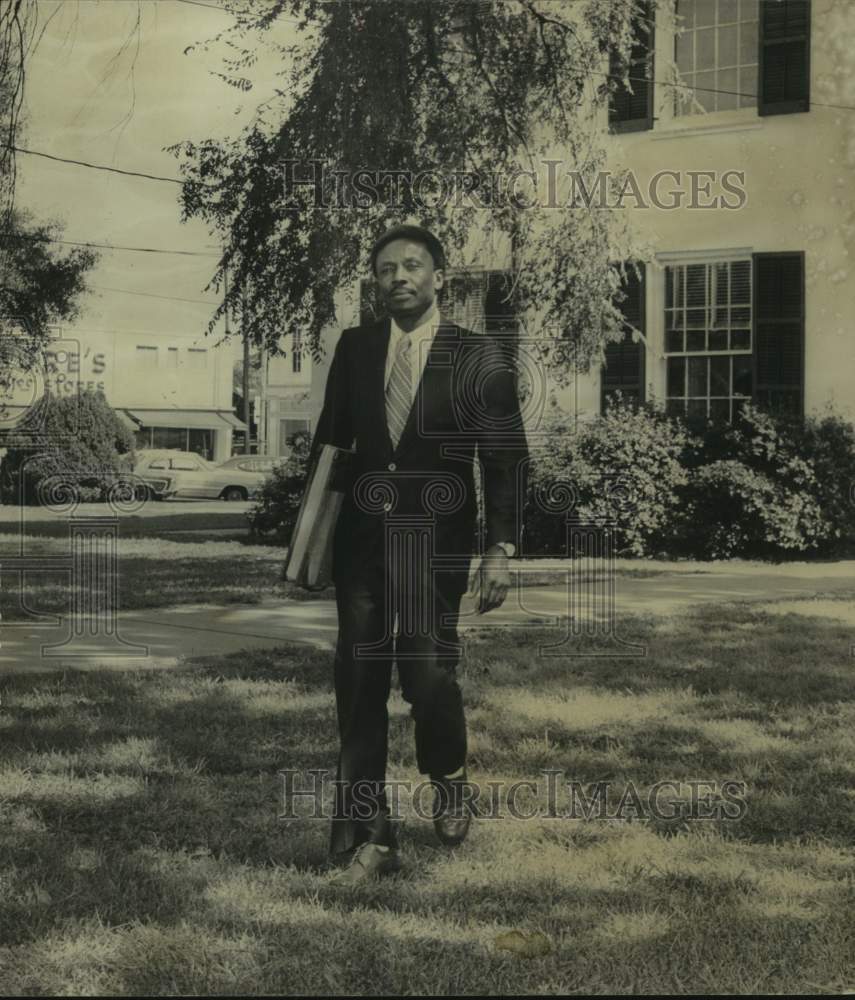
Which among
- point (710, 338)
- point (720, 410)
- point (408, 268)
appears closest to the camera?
point (408, 268)

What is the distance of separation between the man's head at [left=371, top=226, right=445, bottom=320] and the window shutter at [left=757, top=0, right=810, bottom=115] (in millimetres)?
3412

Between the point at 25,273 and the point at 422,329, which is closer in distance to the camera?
the point at 422,329

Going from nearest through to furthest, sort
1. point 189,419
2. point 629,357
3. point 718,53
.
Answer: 1. point 189,419
2. point 718,53
3. point 629,357

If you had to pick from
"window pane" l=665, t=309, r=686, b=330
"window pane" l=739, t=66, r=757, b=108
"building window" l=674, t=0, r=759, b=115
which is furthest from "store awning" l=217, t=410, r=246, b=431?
"window pane" l=739, t=66, r=757, b=108

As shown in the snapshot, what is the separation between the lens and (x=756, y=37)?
599 cm

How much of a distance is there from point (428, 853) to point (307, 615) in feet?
12.9

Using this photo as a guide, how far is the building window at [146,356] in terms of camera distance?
447 centimetres

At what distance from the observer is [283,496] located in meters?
5.29

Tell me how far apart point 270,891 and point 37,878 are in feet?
2.03

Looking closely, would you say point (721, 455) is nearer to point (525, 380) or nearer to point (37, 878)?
point (525, 380)

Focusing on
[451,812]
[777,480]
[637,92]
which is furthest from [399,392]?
[637,92]

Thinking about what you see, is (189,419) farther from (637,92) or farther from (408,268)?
(637,92)

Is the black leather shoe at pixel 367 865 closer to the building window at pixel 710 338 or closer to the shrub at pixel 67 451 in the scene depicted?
the shrub at pixel 67 451

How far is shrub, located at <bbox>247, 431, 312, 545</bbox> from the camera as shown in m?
4.48
